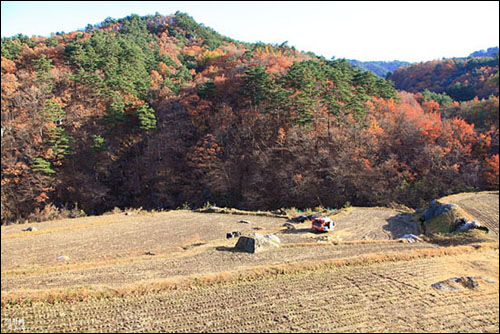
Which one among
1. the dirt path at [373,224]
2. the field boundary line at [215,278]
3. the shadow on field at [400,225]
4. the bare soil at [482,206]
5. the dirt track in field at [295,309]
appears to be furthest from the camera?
the shadow on field at [400,225]

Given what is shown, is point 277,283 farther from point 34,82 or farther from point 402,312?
point 34,82

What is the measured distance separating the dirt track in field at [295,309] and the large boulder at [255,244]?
3.03 metres

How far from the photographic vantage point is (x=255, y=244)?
543 inches

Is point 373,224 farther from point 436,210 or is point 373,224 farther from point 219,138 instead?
point 219,138

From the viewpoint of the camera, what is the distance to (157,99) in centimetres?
3769

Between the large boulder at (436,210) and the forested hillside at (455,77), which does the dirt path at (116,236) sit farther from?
the forested hillside at (455,77)

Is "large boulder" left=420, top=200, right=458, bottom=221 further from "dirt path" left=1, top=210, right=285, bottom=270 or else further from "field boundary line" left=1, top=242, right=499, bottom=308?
"dirt path" left=1, top=210, right=285, bottom=270

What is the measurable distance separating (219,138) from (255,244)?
21.1 meters

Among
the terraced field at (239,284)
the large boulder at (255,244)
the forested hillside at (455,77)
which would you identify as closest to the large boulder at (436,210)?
the terraced field at (239,284)

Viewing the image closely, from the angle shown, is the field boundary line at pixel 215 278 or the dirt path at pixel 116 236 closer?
the field boundary line at pixel 215 278

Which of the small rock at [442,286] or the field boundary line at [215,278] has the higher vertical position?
the field boundary line at [215,278]

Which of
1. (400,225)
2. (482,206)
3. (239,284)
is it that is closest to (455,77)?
(482,206)

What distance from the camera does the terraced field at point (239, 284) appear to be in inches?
317

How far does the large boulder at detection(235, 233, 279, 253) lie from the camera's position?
45.2ft
